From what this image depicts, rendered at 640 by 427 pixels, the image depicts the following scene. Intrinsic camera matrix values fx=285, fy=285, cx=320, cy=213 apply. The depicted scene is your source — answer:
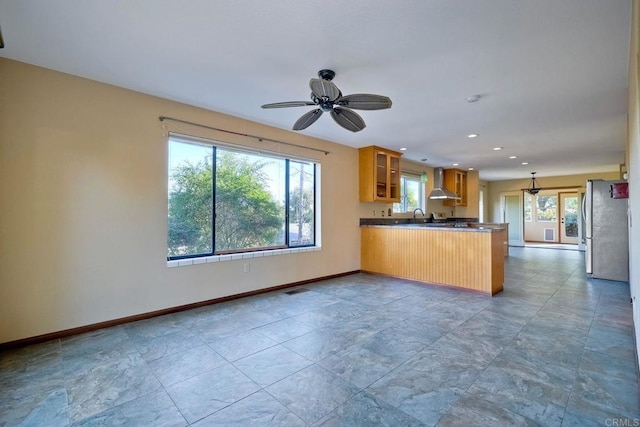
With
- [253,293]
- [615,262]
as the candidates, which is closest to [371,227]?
[253,293]

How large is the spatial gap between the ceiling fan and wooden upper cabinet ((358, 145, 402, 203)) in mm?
2713

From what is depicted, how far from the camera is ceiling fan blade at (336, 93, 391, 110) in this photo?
2.35 m

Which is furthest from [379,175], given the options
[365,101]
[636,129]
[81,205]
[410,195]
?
[81,205]

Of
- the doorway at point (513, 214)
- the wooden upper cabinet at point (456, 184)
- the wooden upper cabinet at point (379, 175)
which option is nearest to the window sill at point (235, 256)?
the wooden upper cabinet at point (379, 175)

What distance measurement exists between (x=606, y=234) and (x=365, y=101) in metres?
5.51

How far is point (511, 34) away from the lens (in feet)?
6.91

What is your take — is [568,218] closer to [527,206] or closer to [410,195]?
[527,206]

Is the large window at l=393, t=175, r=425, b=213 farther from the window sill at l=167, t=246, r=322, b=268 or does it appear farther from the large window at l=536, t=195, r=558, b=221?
the large window at l=536, t=195, r=558, b=221

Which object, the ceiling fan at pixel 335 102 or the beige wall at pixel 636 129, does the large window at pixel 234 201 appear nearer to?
the ceiling fan at pixel 335 102

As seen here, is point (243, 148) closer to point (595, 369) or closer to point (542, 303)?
point (595, 369)

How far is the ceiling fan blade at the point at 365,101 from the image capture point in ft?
7.71

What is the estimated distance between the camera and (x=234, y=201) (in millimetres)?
4035

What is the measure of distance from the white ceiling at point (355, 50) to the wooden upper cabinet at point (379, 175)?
5.75 ft

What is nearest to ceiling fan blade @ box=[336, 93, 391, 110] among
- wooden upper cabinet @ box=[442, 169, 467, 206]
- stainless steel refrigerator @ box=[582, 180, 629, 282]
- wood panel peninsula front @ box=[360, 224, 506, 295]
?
wood panel peninsula front @ box=[360, 224, 506, 295]
